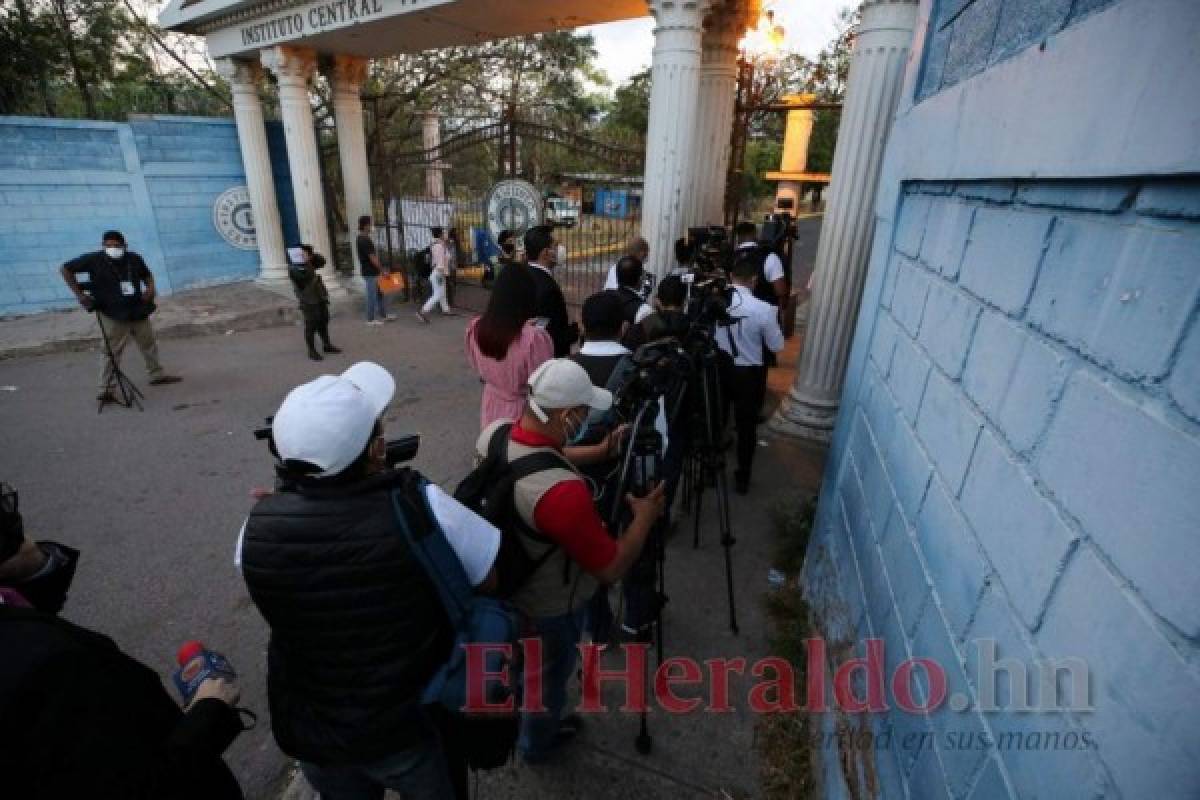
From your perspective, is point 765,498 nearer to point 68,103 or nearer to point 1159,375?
point 1159,375

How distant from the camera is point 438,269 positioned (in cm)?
907

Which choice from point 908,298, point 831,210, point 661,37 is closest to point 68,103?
point 661,37

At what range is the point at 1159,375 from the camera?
78 cm

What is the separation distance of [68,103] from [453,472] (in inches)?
712

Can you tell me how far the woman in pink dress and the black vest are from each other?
5.26 ft

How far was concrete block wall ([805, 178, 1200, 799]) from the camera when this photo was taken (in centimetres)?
74

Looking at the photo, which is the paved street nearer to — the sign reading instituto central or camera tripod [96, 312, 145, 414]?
camera tripod [96, 312, 145, 414]

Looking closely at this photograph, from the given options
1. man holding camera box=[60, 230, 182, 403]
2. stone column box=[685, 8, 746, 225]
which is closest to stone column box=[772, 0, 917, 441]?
stone column box=[685, 8, 746, 225]

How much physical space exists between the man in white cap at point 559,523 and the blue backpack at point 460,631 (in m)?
0.26

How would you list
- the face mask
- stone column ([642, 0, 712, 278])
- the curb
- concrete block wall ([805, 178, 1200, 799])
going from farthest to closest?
1. the curb
2. stone column ([642, 0, 712, 278])
3. the face mask
4. concrete block wall ([805, 178, 1200, 799])

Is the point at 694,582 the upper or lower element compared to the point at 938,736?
lower

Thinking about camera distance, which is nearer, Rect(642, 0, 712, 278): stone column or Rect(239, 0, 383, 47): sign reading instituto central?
Rect(642, 0, 712, 278): stone column

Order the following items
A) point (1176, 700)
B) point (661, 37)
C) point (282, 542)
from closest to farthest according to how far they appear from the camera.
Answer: point (1176, 700)
point (282, 542)
point (661, 37)

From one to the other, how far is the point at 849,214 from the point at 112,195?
1044cm
